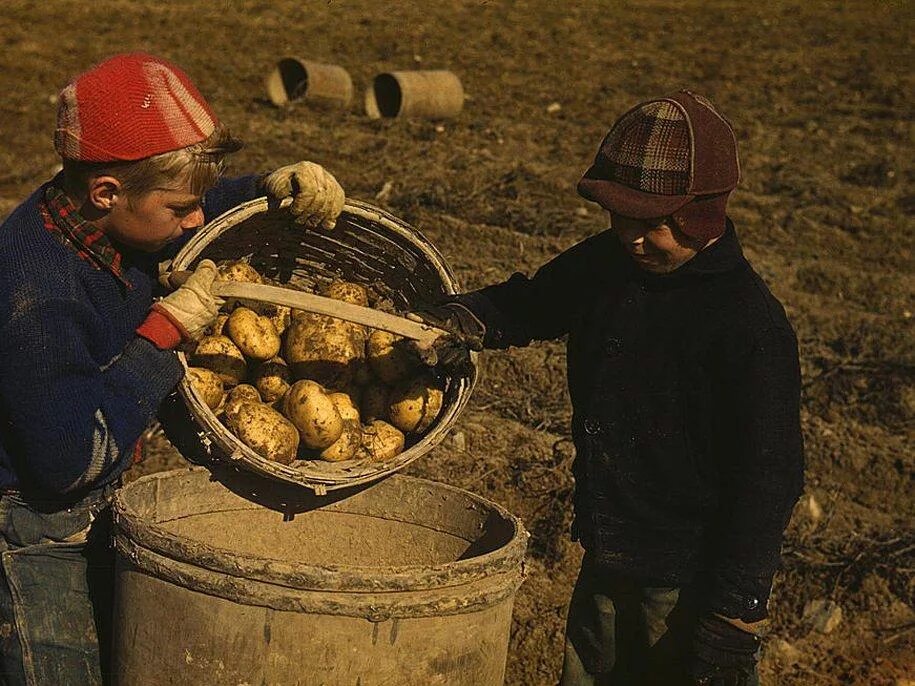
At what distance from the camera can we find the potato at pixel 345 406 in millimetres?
2861

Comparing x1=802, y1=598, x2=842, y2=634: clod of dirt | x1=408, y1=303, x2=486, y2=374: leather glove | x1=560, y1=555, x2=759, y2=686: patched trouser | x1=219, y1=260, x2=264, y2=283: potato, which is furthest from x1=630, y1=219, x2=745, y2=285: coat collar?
x1=802, y1=598, x2=842, y2=634: clod of dirt

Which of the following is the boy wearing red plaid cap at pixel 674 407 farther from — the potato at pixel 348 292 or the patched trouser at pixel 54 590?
the patched trouser at pixel 54 590

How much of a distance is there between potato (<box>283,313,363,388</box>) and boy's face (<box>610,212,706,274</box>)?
861 mm

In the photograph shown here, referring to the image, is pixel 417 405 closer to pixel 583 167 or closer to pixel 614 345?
pixel 614 345

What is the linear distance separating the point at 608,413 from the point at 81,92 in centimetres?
125

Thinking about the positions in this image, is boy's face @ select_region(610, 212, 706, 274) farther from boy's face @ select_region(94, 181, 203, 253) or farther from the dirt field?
the dirt field

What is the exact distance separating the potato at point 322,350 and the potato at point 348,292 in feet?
0.20

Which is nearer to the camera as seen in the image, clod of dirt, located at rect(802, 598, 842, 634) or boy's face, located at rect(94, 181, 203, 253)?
boy's face, located at rect(94, 181, 203, 253)

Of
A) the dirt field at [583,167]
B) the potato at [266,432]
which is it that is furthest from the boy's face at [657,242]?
the dirt field at [583,167]

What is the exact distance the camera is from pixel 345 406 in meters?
2.88

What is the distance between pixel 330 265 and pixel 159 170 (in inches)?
37.7

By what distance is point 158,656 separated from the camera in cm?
228

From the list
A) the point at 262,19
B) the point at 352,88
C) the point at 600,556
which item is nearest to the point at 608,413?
the point at 600,556

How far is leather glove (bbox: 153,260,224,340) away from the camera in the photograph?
2309 millimetres
